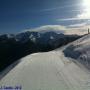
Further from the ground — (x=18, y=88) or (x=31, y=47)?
(x=18, y=88)

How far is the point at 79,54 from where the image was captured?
19.6 m

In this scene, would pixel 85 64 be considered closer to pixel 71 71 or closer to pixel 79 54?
pixel 71 71

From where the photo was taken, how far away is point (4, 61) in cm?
6738

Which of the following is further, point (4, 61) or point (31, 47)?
point (31, 47)

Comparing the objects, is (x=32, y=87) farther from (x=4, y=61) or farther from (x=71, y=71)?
(x=4, y=61)

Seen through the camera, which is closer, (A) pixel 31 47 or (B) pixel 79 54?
(B) pixel 79 54

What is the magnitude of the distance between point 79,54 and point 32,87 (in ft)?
27.8

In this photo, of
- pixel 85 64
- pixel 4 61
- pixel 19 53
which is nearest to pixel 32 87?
pixel 85 64

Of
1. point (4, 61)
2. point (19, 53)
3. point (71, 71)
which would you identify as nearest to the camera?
point (71, 71)

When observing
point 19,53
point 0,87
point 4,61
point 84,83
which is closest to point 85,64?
point 84,83

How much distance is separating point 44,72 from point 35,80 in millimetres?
2089

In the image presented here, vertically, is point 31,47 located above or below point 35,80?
below

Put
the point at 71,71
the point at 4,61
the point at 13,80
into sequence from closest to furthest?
the point at 13,80
the point at 71,71
the point at 4,61

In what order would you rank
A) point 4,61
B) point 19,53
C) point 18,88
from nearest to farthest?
point 18,88 < point 4,61 < point 19,53
